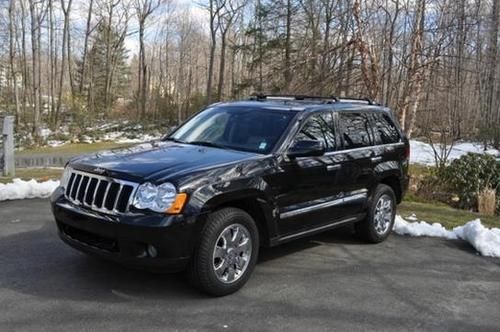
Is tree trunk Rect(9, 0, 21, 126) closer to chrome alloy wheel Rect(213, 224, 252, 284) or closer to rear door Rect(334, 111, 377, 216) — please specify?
rear door Rect(334, 111, 377, 216)

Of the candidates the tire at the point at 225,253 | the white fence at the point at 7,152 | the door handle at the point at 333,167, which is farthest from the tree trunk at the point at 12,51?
the tire at the point at 225,253

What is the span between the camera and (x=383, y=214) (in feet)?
20.8

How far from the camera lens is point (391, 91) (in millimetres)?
13508

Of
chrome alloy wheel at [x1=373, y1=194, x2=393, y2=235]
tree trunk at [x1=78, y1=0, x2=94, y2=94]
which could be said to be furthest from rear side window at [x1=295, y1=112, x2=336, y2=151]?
tree trunk at [x1=78, y1=0, x2=94, y2=94]

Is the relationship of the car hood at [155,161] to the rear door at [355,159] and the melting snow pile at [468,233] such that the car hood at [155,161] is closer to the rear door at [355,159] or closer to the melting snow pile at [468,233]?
the rear door at [355,159]

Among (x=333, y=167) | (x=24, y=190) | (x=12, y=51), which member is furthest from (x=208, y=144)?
(x=12, y=51)

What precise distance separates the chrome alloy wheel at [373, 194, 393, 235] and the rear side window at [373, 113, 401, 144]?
73 centimetres

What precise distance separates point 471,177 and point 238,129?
6.60 meters

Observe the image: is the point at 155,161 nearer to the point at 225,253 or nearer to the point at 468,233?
the point at 225,253

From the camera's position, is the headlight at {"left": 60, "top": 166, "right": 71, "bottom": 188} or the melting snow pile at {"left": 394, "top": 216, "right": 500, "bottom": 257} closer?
the headlight at {"left": 60, "top": 166, "right": 71, "bottom": 188}

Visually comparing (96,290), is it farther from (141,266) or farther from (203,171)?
(203,171)

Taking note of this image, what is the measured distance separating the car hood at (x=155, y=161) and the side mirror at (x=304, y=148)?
0.43 m

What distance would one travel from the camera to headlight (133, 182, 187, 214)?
12.9 ft

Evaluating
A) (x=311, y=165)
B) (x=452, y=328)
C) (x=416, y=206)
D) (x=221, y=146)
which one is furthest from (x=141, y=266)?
(x=416, y=206)
